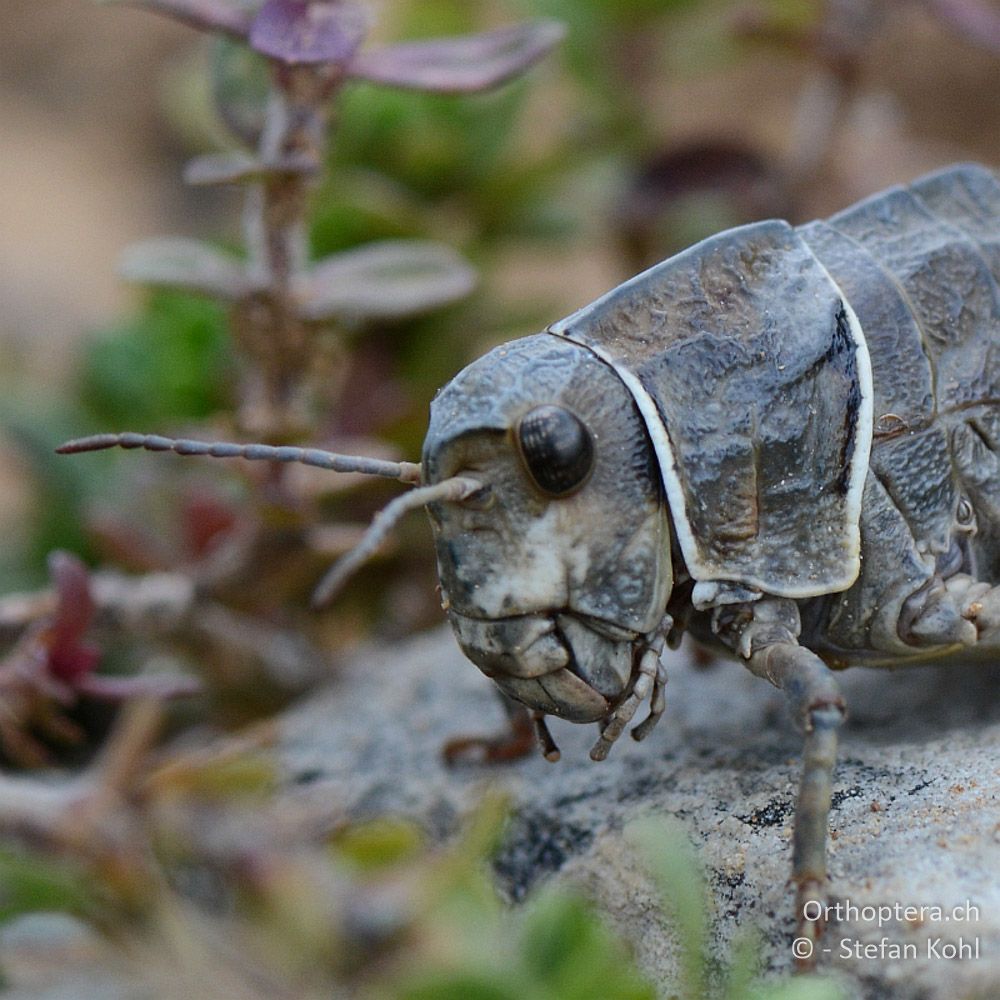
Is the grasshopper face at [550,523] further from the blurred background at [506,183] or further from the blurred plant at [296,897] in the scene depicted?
the blurred background at [506,183]

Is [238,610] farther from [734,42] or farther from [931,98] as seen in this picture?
[931,98]

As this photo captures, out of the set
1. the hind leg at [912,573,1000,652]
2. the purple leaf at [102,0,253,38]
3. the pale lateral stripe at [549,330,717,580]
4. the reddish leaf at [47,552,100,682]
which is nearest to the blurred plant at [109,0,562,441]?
the purple leaf at [102,0,253,38]

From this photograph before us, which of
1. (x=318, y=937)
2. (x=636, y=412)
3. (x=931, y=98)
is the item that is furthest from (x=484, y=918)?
(x=931, y=98)

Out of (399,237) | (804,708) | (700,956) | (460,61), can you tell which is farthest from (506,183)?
(700,956)

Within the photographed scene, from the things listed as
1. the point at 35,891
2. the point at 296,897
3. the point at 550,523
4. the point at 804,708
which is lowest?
the point at 35,891

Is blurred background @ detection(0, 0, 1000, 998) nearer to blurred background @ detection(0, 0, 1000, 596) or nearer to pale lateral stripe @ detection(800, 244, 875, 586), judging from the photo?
blurred background @ detection(0, 0, 1000, 596)

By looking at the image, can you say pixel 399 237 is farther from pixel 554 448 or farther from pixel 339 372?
pixel 554 448

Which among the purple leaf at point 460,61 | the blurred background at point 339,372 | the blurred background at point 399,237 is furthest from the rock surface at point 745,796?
the purple leaf at point 460,61
